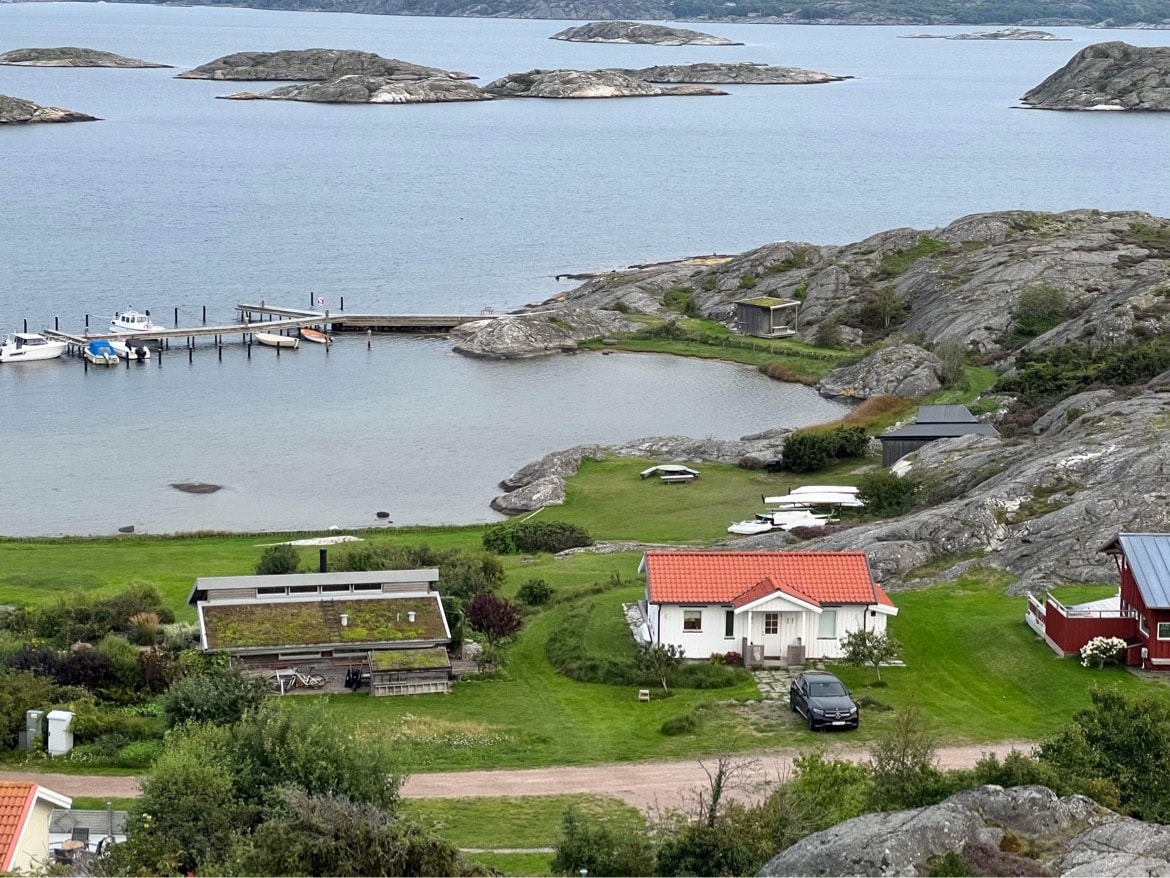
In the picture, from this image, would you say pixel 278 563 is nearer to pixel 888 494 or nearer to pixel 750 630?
pixel 750 630

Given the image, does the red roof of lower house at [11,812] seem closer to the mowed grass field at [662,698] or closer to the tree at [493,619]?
the mowed grass field at [662,698]

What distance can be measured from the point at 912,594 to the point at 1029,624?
4427mm

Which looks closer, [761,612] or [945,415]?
[761,612]

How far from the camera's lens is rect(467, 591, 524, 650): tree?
42750 mm

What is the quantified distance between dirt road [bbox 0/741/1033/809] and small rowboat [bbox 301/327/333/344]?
81.5 m

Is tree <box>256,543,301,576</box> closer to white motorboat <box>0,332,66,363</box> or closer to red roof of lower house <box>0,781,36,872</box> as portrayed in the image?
red roof of lower house <box>0,781,36,872</box>

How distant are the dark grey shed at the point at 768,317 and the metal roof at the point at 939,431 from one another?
121ft

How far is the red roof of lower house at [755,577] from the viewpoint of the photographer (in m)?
39.2

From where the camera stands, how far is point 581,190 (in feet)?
626

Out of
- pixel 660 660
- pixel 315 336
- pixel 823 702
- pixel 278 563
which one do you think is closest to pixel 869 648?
pixel 823 702

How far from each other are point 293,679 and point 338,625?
8.04 feet

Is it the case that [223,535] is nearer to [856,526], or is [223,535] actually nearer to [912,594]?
[856,526]

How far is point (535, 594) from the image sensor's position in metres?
46.4

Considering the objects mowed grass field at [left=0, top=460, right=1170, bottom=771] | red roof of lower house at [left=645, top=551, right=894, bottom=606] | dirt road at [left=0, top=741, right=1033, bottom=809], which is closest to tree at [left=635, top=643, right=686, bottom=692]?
mowed grass field at [left=0, top=460, right=1170, bottom=771]
